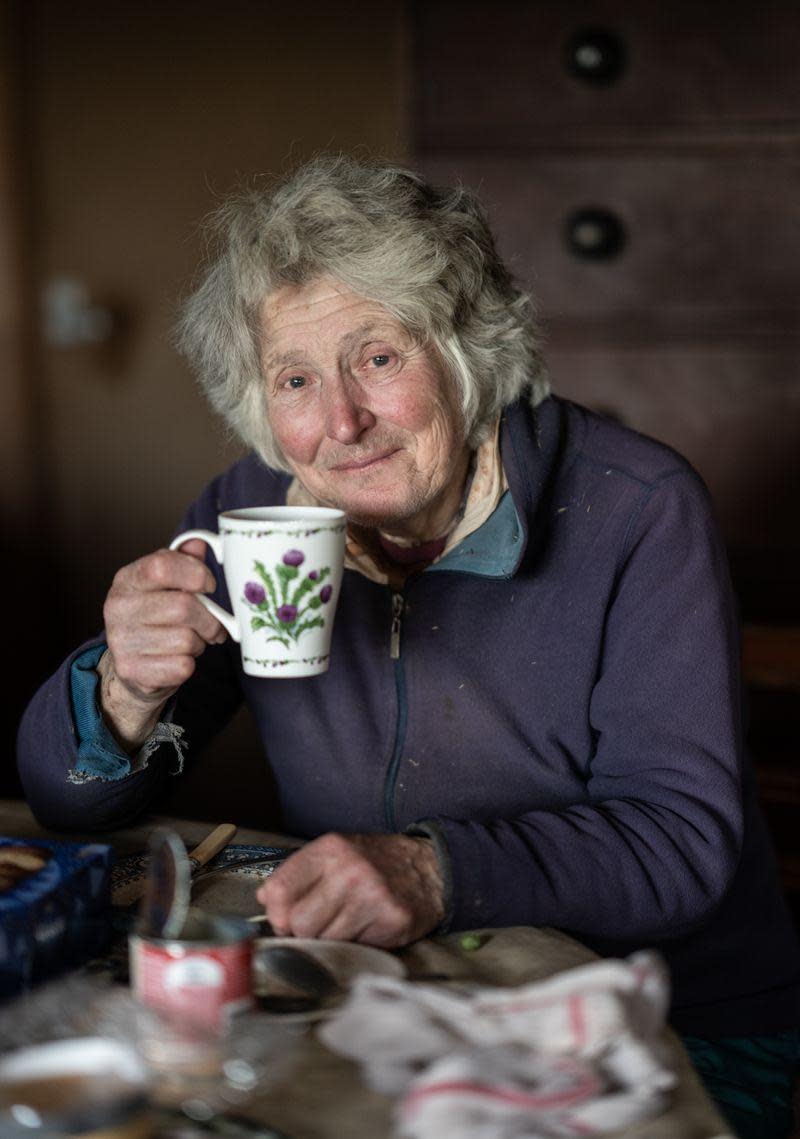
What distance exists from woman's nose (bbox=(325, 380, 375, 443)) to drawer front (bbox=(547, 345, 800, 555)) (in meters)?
1.22

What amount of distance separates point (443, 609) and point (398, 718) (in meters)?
0.13

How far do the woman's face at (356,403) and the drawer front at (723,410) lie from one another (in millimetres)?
1147

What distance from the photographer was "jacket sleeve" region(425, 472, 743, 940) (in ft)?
3.72

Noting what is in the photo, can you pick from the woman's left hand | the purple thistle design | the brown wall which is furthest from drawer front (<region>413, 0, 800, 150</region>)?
the woman's left hand

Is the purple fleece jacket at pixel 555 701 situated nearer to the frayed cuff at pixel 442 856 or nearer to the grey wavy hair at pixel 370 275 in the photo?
the grey wavy hair at pixel 370 275

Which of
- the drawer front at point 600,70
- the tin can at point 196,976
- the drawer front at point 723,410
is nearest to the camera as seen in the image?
the tin can at point 196,976

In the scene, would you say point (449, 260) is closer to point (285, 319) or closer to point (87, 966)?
point (285, 319)

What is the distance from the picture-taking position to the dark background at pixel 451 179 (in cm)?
248

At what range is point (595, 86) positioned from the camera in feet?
8.18

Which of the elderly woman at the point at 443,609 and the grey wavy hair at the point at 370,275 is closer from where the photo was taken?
the elderly woman at the point at 443,609

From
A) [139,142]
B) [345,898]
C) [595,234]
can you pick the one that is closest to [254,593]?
[345,898]

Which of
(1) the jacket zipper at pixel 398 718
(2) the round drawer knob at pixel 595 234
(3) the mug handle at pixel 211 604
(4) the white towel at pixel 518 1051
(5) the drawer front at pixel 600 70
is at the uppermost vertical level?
(5) the drawer front at pixel 600 70

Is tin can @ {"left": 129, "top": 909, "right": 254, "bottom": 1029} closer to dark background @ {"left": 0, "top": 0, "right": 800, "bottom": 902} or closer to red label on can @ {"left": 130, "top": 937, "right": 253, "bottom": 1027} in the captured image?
red label on can @ {"left": 130, "top": 937, "right": 253, "bottom": 1027}

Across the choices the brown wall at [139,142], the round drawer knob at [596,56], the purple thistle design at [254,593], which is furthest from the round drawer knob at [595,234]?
the purple thistle design at [254,593]
